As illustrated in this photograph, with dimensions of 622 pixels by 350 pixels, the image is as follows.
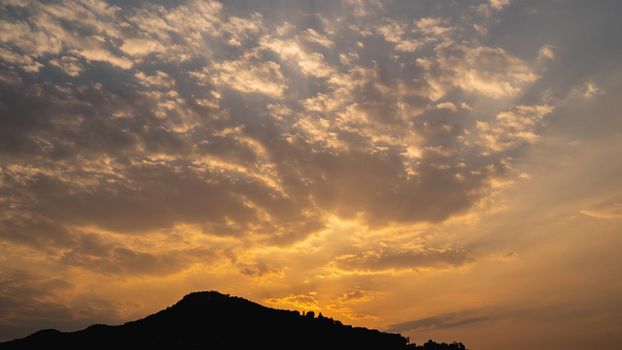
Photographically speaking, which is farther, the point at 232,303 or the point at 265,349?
the point at 232,303

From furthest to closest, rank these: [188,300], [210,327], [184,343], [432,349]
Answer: [432,349], [188,300], [210,327], [184,343]

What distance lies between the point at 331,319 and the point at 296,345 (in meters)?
9.63

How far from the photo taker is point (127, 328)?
202 ft

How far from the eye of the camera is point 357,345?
66.1 metres

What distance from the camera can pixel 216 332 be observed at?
5906cm

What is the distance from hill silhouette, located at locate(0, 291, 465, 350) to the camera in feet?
189

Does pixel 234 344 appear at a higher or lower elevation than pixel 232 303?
lower

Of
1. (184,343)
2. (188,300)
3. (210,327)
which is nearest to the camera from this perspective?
(184,343)

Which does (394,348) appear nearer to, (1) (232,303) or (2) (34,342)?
(1) (232,303)

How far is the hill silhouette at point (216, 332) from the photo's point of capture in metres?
57.8

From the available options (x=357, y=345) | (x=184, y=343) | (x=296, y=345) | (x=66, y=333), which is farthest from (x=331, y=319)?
(x=66, y=333)

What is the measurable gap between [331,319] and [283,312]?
6.68 m

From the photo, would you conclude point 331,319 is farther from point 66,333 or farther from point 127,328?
point 66,333

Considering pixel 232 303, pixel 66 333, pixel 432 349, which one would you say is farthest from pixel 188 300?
pixel 432 349
